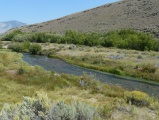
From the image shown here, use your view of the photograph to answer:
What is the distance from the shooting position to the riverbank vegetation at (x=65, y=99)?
11557 millimetres

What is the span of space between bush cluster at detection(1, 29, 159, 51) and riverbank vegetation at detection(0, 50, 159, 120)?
54.6 m

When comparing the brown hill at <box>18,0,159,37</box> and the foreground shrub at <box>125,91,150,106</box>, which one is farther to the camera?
the brown hill at <box>18,0,159,37</box>

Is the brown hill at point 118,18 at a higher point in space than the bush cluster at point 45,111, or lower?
higher

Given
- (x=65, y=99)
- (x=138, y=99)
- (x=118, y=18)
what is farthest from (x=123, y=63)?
(x=118, y=18)

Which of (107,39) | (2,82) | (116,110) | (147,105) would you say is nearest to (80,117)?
(116,110)

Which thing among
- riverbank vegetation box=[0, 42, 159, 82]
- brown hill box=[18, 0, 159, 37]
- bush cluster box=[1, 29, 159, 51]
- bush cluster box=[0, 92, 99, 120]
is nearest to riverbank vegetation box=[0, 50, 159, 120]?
bush cluster box=[0, 92, 99, 120]

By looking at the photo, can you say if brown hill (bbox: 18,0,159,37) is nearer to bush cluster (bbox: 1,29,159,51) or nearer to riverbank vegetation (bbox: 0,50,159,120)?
bush cluster (bbox: 1,29,159,51)

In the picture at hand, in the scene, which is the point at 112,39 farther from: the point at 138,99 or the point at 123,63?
the point at 138,99

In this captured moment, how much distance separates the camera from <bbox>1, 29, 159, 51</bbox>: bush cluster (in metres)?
82.4

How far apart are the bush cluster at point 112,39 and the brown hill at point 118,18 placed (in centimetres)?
1432

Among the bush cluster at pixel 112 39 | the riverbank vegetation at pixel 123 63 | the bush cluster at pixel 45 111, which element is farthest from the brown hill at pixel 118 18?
the bush cluster at pixel 45 111

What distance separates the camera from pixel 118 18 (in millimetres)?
132750

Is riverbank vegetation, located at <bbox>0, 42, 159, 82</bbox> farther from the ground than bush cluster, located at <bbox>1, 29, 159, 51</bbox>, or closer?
closer

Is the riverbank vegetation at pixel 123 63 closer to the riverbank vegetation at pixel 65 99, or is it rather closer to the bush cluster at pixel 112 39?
the bush cluster at pixel 112 39
